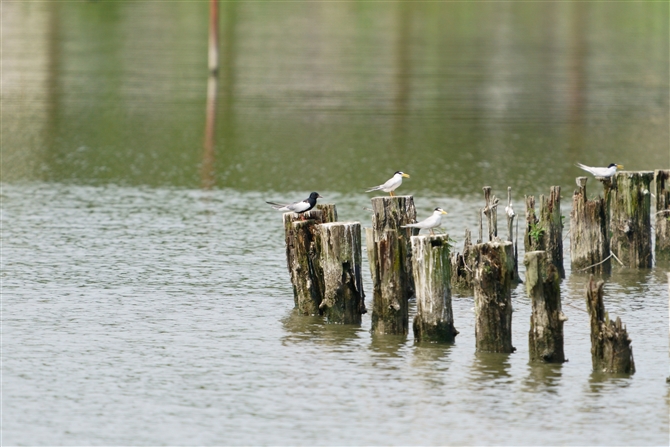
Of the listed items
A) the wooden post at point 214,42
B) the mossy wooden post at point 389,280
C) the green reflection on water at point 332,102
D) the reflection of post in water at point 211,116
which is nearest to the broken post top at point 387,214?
the mossy wooden post at point 389,280

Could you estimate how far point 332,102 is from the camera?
2350 inches

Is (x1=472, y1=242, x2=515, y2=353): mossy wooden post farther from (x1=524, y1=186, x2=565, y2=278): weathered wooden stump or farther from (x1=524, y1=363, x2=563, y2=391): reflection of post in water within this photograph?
(x1=524, y1=186, x2=565, y2=278): weathered wooden stump

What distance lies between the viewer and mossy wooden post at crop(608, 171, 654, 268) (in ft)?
85.5

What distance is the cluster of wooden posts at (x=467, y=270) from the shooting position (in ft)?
61.0

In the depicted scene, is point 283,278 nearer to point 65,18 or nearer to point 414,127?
point 414,127

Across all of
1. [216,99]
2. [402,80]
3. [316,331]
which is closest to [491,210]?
[316,331]

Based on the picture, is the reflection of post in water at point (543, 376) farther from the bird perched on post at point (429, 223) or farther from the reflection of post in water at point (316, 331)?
the bird perched on post at point (429, 223)

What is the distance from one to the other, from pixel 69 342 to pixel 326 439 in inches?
254

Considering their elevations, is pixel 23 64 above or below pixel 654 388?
above

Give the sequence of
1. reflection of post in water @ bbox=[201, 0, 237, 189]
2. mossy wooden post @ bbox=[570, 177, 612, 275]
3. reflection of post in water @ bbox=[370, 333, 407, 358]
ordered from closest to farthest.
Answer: reflection of post in water @ bbox=[370, 333, 407, 358] → mossy wooden post @ bbox=[570, 177, 612, 275] → reflection of post in water @ bbox=[201, 0, 237, 189]

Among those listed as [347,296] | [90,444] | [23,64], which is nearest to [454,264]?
[347,296]

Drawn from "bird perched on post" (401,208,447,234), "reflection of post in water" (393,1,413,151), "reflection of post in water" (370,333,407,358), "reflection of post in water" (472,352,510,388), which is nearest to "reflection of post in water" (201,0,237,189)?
"reflection of post in water" (393,1,413,151)

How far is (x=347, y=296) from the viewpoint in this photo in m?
21.6

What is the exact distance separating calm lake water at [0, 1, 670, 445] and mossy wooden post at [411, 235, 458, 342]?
299 millimetres
